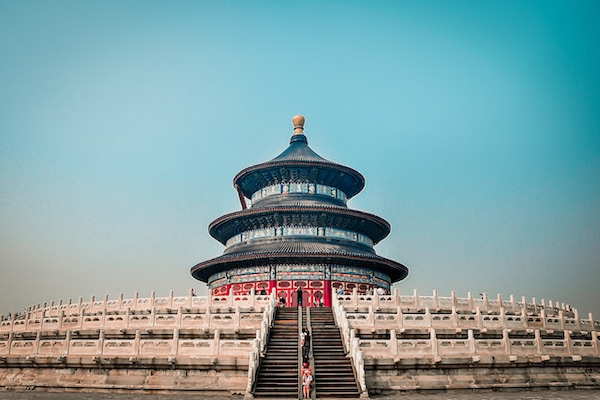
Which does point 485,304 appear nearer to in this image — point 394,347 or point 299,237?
point 394,347

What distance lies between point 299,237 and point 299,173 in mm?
6599

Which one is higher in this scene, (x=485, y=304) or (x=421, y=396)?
(x=485, y=304)

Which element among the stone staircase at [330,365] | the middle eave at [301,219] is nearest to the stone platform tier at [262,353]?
the stone staircase at [330,365]

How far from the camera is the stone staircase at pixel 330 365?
704 inches

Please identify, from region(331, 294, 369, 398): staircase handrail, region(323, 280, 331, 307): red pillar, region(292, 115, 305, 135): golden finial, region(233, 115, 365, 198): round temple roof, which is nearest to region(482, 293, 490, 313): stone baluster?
region(331, 294, 369, 398): staircase handrail

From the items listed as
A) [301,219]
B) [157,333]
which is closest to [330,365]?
[157,333]

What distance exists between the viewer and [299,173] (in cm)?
4775

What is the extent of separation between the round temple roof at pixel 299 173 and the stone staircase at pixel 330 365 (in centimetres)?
2402

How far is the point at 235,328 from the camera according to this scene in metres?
21.8

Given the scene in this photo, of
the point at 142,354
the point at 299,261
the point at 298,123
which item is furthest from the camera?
the point at 298,123

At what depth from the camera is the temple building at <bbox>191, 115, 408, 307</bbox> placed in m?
40.5

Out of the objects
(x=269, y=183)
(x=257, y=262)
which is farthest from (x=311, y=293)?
(x=269, y=183)

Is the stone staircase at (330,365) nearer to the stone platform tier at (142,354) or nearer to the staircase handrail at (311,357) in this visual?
the staircase handrail at (311,357)

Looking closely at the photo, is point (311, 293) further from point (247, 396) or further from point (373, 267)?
point (247, 396)
